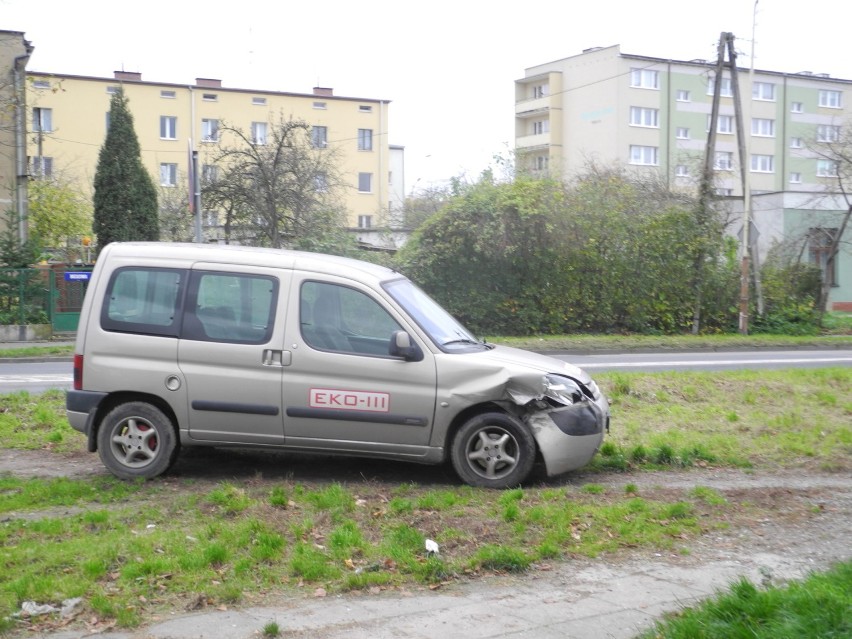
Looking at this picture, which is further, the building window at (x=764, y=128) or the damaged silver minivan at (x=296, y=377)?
the building window at (x=764, y=128)

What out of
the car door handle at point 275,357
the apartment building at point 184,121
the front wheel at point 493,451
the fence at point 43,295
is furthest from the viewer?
the apartment building at point 184,121

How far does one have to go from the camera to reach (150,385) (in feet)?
25.6

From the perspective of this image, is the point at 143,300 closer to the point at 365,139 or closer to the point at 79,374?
the point at 79,374

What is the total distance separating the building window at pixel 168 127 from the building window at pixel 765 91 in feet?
138

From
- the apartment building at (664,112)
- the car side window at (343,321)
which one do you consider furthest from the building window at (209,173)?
the apartment building at (664,112)

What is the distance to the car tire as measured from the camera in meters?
7.81

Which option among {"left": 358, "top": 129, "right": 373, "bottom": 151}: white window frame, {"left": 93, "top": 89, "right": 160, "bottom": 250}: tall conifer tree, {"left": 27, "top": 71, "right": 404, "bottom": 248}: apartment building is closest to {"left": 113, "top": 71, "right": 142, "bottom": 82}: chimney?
{"left": 27, "top": 71, "right": 404, "bottom": 248}: apartment building

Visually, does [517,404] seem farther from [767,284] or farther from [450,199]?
[767,284]

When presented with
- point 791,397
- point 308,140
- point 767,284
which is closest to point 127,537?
point 791,397

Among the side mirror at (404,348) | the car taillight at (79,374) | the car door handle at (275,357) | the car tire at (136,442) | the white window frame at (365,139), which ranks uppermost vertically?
the white window frame at (365,139)

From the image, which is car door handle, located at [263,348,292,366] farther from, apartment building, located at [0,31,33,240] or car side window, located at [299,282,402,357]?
apartment building, located at [0,31,33,240]

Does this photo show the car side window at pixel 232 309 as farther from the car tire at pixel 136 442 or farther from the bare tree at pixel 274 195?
the bare tree at pixel 274 195

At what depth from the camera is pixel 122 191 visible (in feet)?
90.9

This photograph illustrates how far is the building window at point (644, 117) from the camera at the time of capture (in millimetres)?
66250
